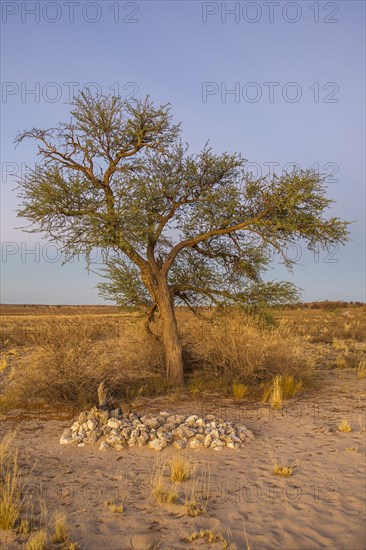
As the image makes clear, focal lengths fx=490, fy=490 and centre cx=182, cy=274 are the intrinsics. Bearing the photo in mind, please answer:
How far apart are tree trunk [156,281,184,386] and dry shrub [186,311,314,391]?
1.93 feet

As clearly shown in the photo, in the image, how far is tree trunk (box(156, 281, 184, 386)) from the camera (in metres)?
12.8

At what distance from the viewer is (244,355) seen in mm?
12516

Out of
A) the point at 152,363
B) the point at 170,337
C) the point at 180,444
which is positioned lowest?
the point at 180,444

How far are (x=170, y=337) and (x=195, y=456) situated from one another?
5.33m

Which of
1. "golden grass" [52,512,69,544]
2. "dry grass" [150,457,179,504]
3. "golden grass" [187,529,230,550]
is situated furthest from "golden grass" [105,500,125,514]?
"golden grass" [187,529,230,550]

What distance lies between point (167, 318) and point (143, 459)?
5.40m

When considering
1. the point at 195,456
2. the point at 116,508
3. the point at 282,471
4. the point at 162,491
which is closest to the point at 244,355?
the point at 195,456

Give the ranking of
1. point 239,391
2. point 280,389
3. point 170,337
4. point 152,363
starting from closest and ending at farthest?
point 280,389, point 239,391, point 170,337, point 152,363

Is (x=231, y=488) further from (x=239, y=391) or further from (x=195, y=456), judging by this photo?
(x=239, y=391)

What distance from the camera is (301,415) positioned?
1005cm

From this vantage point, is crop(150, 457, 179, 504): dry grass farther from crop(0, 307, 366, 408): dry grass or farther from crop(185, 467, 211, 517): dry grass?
crop(0, 307, 366, 408): dry grass

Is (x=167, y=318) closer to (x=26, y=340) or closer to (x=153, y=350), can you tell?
(x=153, y=350)

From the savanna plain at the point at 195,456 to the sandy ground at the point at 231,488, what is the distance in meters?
0.02

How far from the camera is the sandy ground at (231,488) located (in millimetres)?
5164
